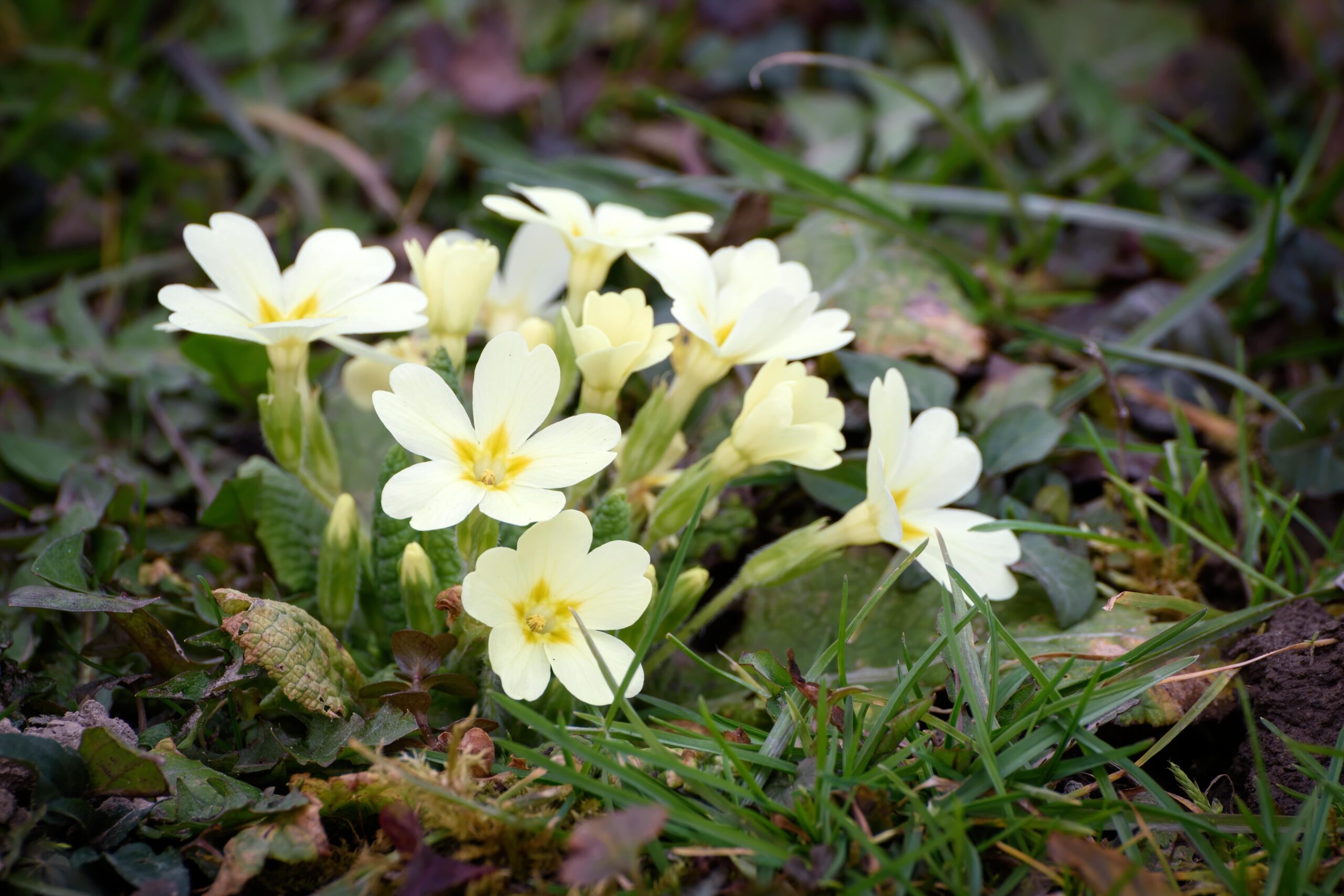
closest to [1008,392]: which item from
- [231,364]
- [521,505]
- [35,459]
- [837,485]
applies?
[837,485]

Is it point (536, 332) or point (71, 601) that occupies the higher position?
point (536, 332)

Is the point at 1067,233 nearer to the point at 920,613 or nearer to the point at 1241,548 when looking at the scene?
the point at 1241,548

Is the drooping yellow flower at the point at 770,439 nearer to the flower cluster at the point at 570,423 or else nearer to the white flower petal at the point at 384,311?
the flower cluster at the point at 570,423

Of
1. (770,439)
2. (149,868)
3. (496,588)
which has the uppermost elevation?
(770,439)

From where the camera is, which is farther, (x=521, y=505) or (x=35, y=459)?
(x=35, y=459)

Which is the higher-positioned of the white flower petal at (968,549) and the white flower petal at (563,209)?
the white flower petal at (563,209)

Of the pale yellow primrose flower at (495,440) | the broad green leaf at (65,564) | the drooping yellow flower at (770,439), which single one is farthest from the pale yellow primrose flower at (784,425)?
the broad green leaf at (65,564)

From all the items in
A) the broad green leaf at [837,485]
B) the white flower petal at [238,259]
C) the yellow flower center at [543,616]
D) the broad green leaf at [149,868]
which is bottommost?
the broad green leaf at [149,868]

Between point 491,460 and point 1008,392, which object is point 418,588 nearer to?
point 491,460
